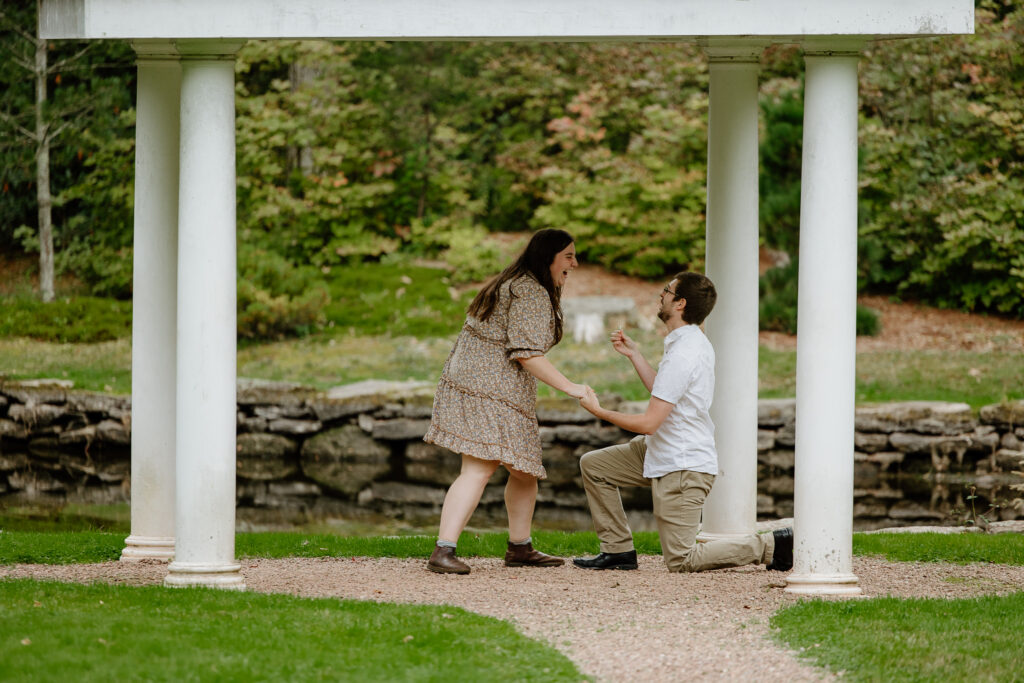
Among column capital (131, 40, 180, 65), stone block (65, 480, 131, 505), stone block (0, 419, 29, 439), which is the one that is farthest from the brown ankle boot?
stone block (0, 419, 29, 439)

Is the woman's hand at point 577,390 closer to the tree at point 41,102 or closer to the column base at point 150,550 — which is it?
the column base at point 150,550

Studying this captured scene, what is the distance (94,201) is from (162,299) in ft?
46.4

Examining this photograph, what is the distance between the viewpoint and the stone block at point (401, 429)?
14012 mm

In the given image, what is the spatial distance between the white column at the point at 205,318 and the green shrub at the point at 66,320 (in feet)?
42.7

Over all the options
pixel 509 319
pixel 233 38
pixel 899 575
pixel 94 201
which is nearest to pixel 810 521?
pixel 899 575

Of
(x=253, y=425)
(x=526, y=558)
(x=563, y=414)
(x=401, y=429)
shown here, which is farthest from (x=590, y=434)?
(x=526, y=558)

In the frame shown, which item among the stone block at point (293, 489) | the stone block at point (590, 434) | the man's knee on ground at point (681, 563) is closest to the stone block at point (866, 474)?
the stone block at point (590, 434)

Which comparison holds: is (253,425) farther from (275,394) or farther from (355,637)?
(355,637)

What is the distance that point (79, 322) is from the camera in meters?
18.3

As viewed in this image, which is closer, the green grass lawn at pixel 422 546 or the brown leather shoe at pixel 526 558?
the brown leather shoe at pixel 526 558

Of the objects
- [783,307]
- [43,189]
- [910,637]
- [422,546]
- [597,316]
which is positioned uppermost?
[43,189]

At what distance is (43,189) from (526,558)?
14618mm

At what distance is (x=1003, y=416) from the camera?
1359cm

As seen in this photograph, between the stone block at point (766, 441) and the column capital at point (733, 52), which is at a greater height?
the column capital at point (733, 52)
